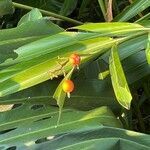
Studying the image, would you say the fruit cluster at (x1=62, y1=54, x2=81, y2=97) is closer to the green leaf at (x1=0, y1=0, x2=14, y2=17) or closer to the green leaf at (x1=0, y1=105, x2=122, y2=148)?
the green leaf at (x1=0, y1=105, x2=122, y2=148)

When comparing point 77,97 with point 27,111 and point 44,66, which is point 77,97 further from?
point 44,66

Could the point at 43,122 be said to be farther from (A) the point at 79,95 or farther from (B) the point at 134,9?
(B) the point at 134,9

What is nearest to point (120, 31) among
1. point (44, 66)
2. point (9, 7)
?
point (44, 66)

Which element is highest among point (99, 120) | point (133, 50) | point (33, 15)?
point (33, 15)

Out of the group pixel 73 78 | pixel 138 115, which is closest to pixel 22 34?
pixel 73 78

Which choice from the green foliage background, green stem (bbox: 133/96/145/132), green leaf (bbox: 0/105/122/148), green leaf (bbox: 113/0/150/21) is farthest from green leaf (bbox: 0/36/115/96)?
green stem (bbox: 133/96/145/132)

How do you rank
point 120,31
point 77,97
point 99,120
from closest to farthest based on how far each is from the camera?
point 120,31, point 99,120, point 77,97
